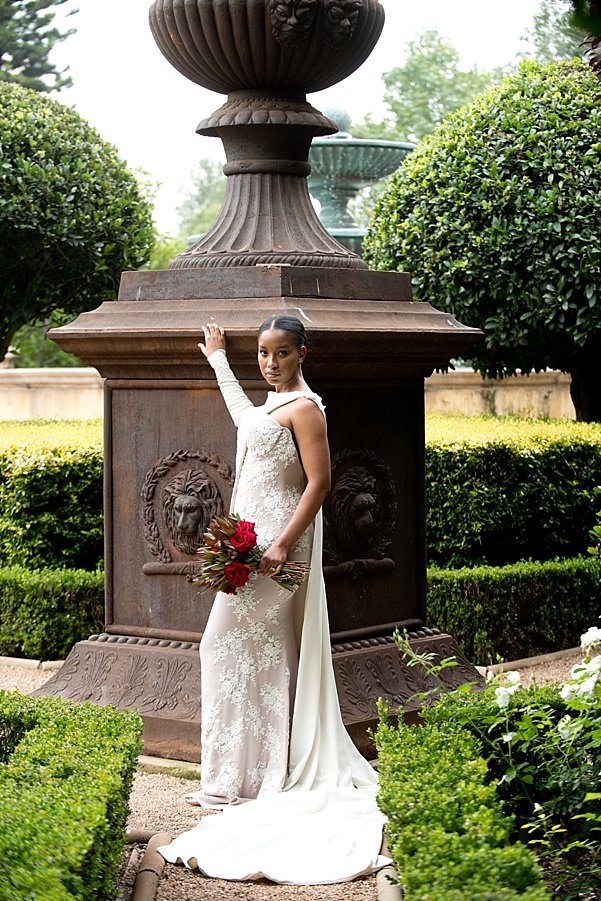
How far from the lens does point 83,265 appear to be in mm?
11320

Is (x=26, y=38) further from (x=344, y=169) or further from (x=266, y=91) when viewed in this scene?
(x=266, y=91)

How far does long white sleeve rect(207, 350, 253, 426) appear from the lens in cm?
518

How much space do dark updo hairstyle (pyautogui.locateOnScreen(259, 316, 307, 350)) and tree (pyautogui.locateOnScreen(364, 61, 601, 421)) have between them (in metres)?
4.48

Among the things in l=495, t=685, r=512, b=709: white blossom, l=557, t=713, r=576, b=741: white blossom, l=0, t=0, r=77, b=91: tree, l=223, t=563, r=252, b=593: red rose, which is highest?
l=0, t=0, r=77, b=91: tree

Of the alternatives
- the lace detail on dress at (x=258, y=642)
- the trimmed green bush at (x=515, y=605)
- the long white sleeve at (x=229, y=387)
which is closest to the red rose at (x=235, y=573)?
the lace detail on dress at (x=258, y=642)

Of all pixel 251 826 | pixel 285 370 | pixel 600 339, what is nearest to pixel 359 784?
Answer: pixel 251 826

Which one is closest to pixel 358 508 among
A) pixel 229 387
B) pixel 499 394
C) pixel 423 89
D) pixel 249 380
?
pixel 249 380

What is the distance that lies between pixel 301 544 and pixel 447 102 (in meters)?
40.5

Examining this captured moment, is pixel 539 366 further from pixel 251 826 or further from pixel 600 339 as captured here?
pixel 251 826

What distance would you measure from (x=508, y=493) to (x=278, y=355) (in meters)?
3.65

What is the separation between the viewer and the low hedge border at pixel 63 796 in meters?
2.95

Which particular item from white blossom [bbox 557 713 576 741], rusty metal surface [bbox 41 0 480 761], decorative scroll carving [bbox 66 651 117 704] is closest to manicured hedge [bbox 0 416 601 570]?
rusty metal surface [bbox 41 0 480 761]

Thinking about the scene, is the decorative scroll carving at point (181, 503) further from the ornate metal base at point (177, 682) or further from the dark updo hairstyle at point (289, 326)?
the dark updo hairstyle at point (289, 326)

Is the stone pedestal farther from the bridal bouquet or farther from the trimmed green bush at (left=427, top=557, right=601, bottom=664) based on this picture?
the trimmed green bush at (left=427, top=557, right=601, bottom=664)
